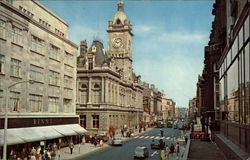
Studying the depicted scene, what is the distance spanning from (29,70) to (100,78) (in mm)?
35515

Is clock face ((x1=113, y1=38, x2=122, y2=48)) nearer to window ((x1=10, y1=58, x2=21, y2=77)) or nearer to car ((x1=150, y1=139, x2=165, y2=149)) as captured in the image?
car ((x1=150, y1=139, x2=165, y2=149))

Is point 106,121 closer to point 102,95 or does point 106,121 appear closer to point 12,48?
point 102,95

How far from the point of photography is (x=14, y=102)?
34.2m

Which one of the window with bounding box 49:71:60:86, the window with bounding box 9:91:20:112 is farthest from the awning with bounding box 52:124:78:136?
the window with bounding box 9:91:20:112

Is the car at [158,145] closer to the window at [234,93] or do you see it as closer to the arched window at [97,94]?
the window at [234,93]

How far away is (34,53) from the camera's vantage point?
38.8 meters

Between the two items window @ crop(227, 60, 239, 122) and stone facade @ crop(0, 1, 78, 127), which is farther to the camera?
stone facade @ crop(0, 1, 78, 127)

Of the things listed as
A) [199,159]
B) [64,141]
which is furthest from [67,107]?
[199,159]

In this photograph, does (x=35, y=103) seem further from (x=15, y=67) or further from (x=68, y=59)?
(x=68, y=59)

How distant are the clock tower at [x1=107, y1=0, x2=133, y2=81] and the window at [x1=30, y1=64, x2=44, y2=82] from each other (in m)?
57.2

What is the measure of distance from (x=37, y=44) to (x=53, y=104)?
9681 millimetres

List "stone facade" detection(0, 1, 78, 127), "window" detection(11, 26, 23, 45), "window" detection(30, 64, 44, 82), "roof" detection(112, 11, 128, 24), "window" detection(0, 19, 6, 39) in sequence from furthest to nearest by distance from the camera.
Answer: "roof" detection(112, 11, 128, 24) < "window" detection(30, 64, 44, 82) < "window" detection(11, 26, 23, 45) < "stone facade" detection(0, 1, 78, 127) < "window" detection(0, 19, 6, 39)

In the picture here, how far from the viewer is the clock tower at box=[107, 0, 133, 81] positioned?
98.2m

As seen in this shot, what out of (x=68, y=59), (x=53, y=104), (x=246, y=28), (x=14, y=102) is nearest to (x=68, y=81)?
(x=68, y=59)
